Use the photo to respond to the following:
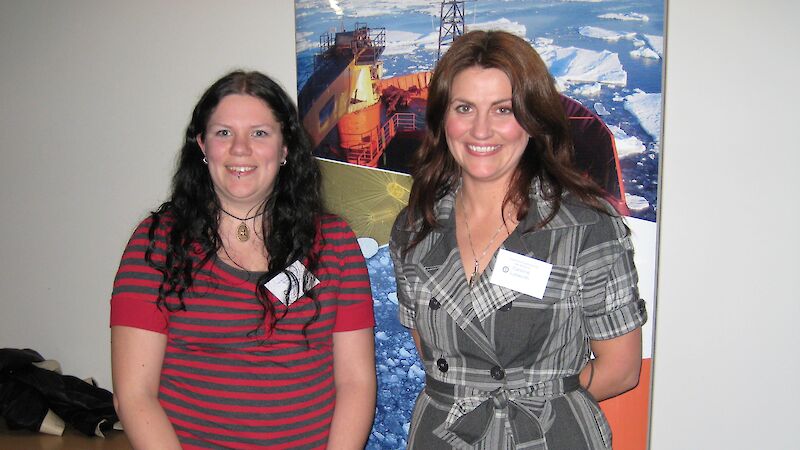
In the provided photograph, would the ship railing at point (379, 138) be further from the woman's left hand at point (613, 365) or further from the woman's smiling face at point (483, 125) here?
the woman's left hand at point (613, 365)

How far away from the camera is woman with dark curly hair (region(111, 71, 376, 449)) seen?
1737mm

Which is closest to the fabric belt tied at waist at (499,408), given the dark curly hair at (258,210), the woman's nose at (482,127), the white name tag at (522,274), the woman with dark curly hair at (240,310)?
the white name tag at (522,274)

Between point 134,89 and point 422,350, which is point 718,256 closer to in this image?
point 422,350

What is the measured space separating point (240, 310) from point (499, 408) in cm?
70

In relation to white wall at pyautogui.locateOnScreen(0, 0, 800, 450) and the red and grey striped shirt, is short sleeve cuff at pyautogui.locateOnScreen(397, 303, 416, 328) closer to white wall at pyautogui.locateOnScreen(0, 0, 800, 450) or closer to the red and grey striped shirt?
the red and grey striped shirt

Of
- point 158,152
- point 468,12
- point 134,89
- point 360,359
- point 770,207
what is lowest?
point 360,359

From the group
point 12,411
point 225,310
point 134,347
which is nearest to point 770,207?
point 225,310

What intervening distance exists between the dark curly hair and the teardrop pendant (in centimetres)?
5

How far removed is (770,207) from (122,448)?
253cm

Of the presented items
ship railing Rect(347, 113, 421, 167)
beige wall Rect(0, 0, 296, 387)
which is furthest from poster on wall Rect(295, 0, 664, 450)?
beige wall Rect(0, 0, 296, 387)

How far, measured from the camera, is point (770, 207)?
2080mm

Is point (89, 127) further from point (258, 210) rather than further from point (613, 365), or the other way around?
point (613, 365)

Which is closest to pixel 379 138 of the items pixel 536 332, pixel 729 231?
pixel 536 332

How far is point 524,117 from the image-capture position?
1564 mm
